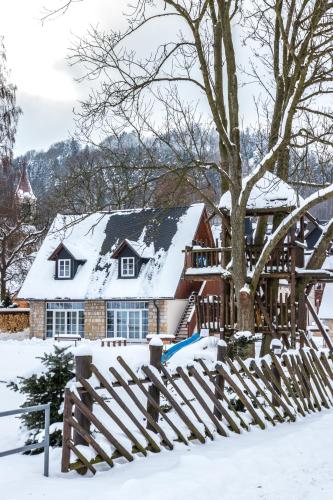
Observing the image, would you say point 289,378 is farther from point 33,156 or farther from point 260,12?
point 33,156

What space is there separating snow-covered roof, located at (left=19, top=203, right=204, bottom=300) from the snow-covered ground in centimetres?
2274

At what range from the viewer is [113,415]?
638 centimetres

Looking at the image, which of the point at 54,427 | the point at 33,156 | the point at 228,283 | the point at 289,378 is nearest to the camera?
the point at 54,427

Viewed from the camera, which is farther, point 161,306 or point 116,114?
point 161,306

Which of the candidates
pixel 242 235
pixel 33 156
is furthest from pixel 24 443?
pixel 33 156

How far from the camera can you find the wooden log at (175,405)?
7145mm

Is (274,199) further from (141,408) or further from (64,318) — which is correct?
(64,318)

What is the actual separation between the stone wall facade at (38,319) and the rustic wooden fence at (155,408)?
2447 cm

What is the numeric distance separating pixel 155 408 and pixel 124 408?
65cm

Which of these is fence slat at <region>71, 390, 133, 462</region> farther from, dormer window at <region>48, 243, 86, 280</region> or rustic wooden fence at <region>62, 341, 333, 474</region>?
dormer window at <region>48, 243, 86, 280</region>

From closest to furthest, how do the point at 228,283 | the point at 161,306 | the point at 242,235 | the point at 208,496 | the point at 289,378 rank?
1. the point at 208,496
2. the point at 289,378
3. the point at 242,235
4. the point at 228,283
5. the point at 161,306

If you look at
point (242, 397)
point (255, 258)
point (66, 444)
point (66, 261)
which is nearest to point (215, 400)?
point (242, 397)

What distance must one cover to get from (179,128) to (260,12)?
3.43 meters

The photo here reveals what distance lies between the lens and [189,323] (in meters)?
31.0
